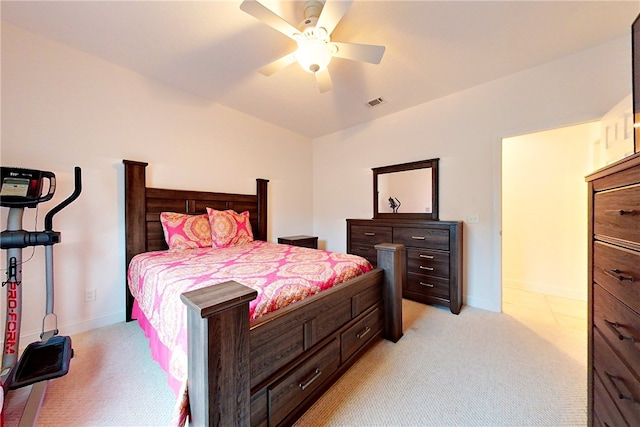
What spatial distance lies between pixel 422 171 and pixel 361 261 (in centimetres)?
186

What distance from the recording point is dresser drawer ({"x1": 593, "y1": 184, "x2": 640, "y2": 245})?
731 mm

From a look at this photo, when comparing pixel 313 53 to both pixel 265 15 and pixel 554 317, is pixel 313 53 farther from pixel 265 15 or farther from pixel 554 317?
pixel 554 317

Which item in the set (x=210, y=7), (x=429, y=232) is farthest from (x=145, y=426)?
(x=429, y=232)

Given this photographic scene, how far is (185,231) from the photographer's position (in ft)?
8.27

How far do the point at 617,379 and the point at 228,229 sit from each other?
297 centimetres

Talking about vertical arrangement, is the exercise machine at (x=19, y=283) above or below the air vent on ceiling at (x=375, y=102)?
below

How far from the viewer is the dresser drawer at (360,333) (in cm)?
160

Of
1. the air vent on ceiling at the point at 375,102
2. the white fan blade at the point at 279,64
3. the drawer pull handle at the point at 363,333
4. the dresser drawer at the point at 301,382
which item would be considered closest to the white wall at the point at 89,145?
the white fan blade at the point at 279,64

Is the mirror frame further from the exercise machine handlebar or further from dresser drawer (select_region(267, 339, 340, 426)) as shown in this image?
the exercise machine handlebar

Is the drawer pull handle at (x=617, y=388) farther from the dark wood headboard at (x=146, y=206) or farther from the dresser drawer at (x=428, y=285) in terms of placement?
the dark wood headboard at (x=146, y=206)

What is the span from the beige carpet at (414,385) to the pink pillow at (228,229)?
Answer: 1.11 meters

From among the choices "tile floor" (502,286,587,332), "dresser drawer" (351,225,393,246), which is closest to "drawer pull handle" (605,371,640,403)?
"tile floor" (502,286,587,332)

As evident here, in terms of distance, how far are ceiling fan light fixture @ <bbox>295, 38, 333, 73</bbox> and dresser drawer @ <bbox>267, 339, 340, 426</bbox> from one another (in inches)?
78.3

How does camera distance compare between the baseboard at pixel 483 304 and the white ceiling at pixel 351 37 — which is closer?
the white ceiling at pixel 351 37
